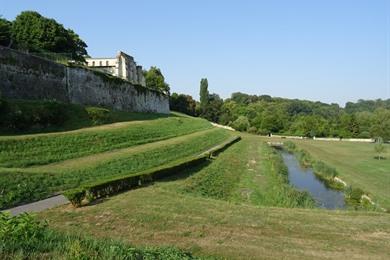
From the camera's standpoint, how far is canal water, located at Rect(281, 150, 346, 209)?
24672 mm

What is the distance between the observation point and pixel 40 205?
15.7 m

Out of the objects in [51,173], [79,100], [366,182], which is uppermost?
[79,100]

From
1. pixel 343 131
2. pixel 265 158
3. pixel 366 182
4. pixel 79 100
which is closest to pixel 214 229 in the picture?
pixel 366 182

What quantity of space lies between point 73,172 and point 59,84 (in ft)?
52.3

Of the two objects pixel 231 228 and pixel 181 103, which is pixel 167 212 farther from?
pixel 181 103

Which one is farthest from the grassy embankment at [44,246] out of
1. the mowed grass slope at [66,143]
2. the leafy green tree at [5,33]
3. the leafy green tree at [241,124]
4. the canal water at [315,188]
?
the leafy green tree at [241,124]

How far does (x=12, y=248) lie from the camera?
5.34m

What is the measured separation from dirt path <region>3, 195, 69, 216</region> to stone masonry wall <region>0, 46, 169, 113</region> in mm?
13106

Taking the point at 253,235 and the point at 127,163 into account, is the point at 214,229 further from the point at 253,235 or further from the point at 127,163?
the point at 127,163

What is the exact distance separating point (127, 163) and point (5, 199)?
995 centimetres

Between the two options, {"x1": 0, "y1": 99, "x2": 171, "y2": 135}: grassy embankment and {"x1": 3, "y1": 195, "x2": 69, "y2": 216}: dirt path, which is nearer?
{"x1": 3, "y1": 195, "x2": 69, "y2": 216}: dirt path

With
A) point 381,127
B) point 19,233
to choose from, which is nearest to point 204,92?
point 381,127

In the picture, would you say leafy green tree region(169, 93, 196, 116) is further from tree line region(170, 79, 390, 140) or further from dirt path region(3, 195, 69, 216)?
dirt path region(3, 195, 69, 216)

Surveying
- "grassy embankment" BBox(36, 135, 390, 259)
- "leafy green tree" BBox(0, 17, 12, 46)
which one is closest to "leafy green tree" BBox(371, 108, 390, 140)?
"leafy green tree" BBox(0, 17, 12, 46)
